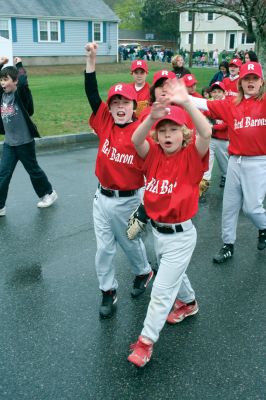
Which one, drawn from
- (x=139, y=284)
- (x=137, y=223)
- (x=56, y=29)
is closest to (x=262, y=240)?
(x=139, y=284)

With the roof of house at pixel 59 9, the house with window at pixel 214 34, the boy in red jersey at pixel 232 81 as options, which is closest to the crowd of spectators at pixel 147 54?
the roof of house at pixel 59 9

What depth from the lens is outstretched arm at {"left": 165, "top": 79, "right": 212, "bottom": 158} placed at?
111 inches

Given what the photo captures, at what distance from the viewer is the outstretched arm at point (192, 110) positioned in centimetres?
282

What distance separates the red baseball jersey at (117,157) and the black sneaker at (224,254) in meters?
1.64

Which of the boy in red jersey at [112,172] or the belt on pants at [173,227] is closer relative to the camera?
the belt on pants at [173,227]

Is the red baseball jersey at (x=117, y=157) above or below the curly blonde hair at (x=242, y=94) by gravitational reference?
below

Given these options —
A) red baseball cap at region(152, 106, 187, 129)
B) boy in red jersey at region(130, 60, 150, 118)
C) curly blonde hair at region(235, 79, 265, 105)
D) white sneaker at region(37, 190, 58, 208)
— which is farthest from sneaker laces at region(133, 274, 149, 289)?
boy in red jersey at region(130, 60, 150, 118)

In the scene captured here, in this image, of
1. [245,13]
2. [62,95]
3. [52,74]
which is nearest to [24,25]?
[52,74]

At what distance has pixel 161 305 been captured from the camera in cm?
322

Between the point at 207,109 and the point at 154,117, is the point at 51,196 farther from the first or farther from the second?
the point at 154,117

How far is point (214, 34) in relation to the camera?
59.8m

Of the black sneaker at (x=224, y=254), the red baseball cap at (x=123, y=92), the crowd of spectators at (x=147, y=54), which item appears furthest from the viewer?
the crowd of spectators at (x=147, y=54)

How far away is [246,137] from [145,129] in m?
1.89

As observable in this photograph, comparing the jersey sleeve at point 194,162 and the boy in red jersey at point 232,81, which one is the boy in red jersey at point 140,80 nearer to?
the boy in red jersey at point 232,81
